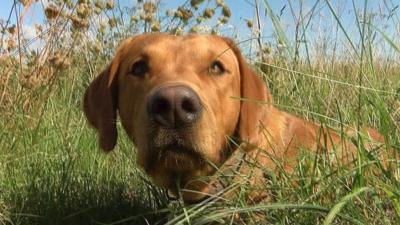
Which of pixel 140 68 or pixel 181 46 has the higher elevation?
pixel 181 46

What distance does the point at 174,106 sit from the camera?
2930 mm

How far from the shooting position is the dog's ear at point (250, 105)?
3.55 m

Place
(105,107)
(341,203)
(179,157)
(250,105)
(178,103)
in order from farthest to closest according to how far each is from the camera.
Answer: (105,107) < (250,105) < (179,157) < (178,103) < (341,203)

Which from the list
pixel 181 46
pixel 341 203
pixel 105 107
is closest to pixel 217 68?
pixel 181 46

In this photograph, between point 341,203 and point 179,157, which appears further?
point 179,157

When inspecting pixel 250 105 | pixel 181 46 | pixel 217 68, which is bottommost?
pixel 250 105

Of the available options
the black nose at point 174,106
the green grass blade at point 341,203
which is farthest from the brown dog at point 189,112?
the green grass blade at point 341,203

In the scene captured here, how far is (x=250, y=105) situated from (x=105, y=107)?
2.67ft

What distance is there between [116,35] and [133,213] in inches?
106

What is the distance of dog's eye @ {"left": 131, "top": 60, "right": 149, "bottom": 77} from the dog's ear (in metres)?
0.46

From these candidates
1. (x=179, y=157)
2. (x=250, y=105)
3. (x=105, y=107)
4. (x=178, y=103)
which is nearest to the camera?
(x=178, y=103)

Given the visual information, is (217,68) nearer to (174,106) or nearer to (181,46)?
(181,46)

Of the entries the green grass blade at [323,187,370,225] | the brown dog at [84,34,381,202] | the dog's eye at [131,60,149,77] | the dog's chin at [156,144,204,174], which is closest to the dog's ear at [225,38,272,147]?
the brown dog at [84,34,381,202]

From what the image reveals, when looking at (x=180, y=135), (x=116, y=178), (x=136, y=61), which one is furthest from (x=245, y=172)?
(x=116, y=178)
